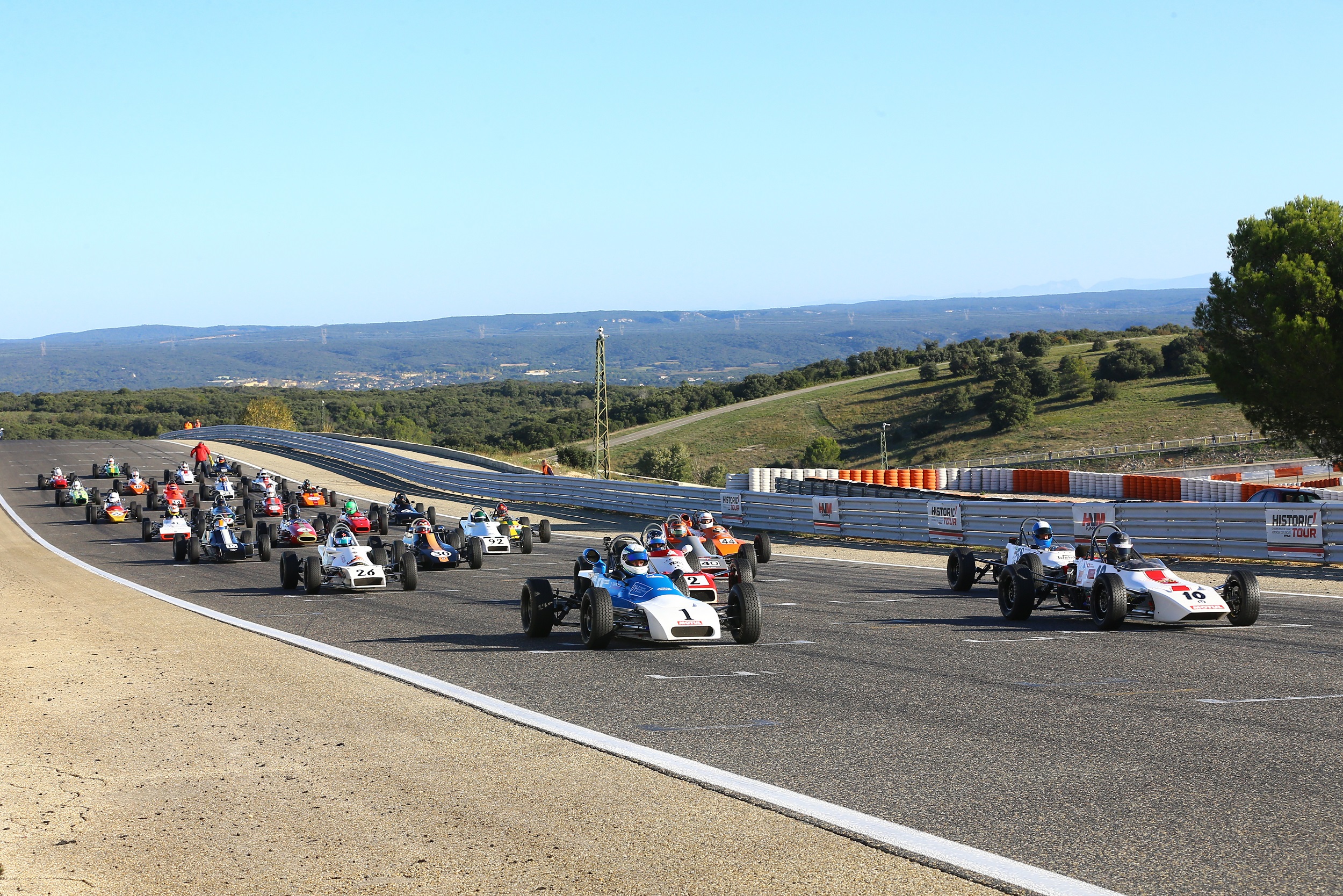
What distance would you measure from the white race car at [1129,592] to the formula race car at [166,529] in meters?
23.8

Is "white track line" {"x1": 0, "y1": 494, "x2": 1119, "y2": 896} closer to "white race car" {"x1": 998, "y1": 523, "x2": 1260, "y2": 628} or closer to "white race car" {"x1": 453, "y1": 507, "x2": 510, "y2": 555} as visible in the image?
"white race car" {"x1": 998, "y1": 523, "x2": 1260, "y2": 628}

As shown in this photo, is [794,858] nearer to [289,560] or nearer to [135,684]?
[135,684]

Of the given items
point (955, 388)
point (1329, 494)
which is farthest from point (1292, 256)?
point (955, 388)

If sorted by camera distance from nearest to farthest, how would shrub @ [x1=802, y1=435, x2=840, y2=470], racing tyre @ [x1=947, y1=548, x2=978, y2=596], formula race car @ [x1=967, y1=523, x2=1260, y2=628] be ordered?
formula race car @ [x1=967, y1=523, x2=1260, y2=628]
racing tyre @ [x1=947, y1=548, x2=978, y2=596]
shrub @ [x1=802, y1=435, x2=840, y2=470]

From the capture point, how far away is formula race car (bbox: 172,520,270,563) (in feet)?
93.3

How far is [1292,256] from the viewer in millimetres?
38406

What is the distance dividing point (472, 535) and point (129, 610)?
933cm

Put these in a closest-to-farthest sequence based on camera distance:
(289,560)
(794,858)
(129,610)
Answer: (794,858)
(129,610)
(289,560)

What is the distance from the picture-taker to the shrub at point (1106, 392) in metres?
90.8

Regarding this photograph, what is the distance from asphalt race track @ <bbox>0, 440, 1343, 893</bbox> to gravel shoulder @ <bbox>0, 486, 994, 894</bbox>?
668 mm

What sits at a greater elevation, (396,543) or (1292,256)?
(1292,256)

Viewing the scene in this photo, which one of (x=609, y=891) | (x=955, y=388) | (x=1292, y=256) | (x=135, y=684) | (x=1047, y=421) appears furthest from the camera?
(x=955, y=388)

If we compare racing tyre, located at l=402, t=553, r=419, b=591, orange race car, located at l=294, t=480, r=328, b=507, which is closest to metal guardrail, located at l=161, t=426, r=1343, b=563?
orange race car, located at l=294, t=480, r=328, b=507

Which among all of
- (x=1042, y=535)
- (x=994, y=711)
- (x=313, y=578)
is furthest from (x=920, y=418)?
(x=994, y=711)
